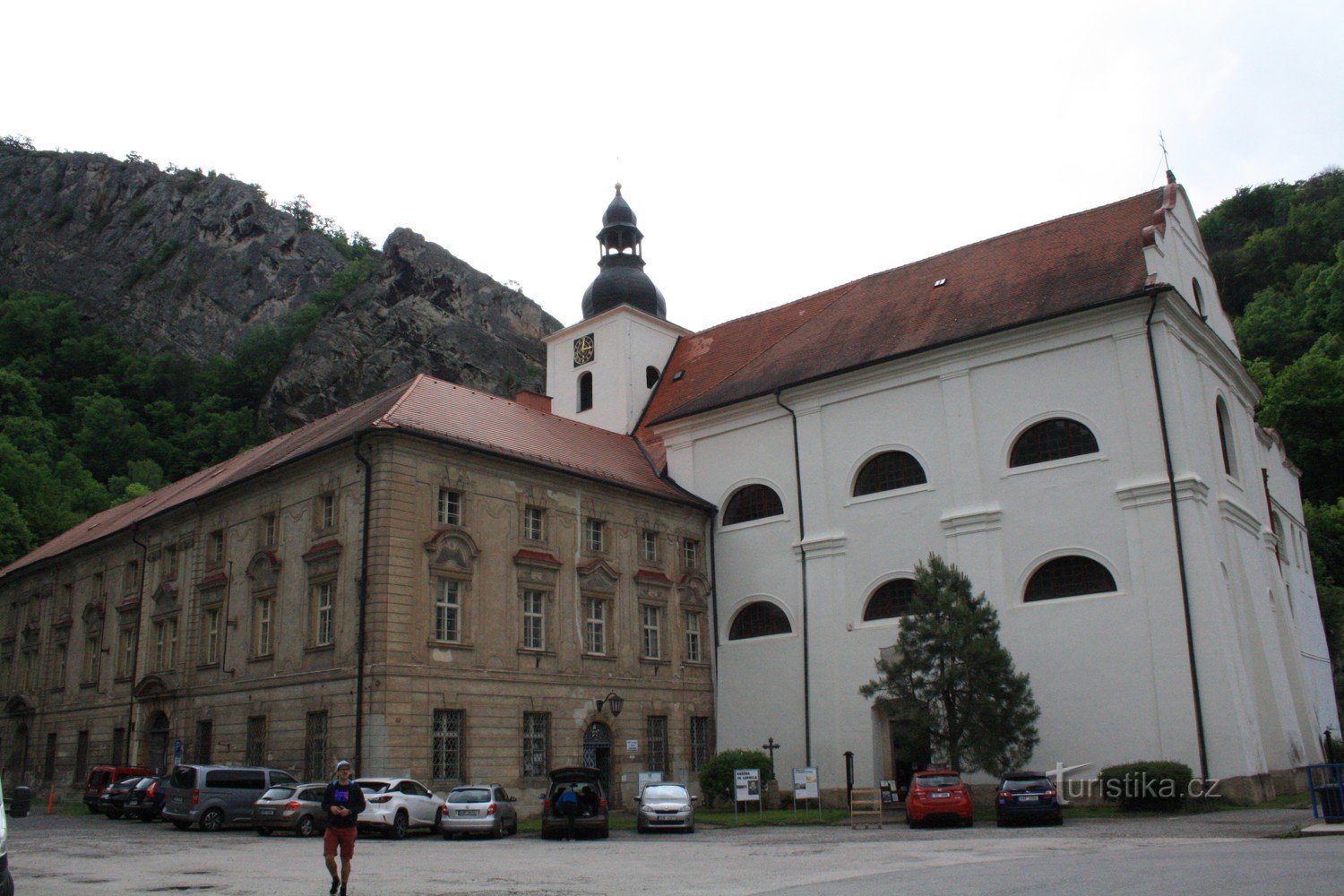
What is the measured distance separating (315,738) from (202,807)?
11.5 ft

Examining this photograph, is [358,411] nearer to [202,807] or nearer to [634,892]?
[202,807]

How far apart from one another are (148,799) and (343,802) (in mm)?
16643

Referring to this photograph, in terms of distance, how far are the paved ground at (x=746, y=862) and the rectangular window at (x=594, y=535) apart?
33.9ft

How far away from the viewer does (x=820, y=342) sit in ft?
119

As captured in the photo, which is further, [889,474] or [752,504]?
[752,504]

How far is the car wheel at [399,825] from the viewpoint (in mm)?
21844

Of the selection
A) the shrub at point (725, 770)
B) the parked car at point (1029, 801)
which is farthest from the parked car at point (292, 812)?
the parked car at point (1029, 801)

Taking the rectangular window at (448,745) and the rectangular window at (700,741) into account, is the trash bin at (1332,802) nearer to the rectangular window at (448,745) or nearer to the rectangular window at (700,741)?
the rectangular window at (448,745)

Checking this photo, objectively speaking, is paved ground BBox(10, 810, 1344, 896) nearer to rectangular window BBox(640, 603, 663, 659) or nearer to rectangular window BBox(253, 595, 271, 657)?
rectangular window BBox(253, 595, 271, 657)

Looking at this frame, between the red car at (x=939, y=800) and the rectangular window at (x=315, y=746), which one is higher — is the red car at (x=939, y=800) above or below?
below

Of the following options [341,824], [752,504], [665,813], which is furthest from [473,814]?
[752,504]

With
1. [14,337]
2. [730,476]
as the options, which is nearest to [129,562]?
[730,476]

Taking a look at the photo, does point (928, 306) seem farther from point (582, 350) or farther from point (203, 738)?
point (203, 738)

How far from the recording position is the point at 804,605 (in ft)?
108
